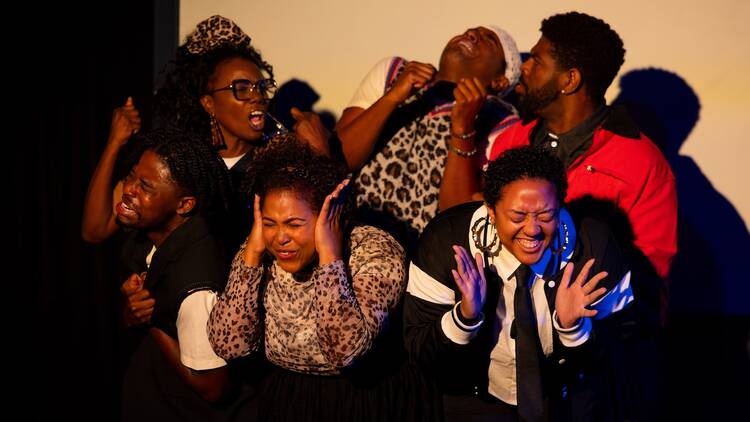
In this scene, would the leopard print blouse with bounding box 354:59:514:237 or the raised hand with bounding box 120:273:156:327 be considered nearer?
the raised hand with bounding box 120:273:156:327

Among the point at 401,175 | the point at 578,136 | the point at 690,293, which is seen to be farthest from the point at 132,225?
the point at 690,293

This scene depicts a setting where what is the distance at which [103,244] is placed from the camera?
4.05m

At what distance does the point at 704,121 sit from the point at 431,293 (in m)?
1.86

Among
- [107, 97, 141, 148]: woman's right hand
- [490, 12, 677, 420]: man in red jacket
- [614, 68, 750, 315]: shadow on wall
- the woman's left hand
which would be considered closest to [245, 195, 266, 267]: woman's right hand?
the woman's left hand

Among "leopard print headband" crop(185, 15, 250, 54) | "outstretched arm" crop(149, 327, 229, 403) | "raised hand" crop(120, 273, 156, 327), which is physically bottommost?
"outstretched arm" crop(149, 327, 229, 403)

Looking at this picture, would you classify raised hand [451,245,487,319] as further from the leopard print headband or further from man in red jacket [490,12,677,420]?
the leopard print headband

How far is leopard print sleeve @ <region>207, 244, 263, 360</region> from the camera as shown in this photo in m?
2.42

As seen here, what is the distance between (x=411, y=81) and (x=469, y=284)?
101cm

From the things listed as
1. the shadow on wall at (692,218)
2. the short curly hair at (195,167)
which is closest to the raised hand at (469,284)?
the short curly hair at (195,167)

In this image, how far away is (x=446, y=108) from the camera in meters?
3.16

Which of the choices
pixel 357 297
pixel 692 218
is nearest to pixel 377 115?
pixel 357 297

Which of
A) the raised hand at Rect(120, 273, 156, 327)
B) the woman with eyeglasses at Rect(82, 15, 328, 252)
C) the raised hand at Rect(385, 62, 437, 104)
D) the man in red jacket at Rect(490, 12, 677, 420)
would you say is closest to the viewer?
the raised hand at Rect(120, 273, 156, 327)

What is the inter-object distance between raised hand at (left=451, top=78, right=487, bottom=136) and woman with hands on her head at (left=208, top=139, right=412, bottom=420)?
0.57 meters

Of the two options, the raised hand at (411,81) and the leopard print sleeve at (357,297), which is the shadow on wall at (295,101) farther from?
the leopard print sleeve at (357,297)
